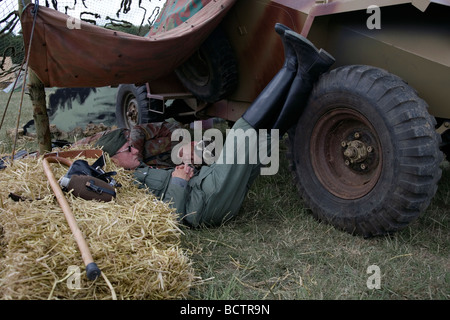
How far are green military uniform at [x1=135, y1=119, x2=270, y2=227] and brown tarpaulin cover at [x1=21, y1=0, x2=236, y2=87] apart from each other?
41.0 inches

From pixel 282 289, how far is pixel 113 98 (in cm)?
594

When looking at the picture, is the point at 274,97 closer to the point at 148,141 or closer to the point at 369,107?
the point at 369,107

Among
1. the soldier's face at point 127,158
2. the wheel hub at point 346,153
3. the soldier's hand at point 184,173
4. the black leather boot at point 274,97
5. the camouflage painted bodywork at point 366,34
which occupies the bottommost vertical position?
the soldier's face at point 127,158

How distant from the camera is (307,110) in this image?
3.34m

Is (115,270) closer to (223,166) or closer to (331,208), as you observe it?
(223,166)

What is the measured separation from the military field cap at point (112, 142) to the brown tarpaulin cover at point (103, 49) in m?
0.50

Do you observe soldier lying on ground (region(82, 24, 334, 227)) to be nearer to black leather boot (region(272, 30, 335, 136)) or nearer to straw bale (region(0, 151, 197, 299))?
black leather boot (region(272, 30, 335, 136))

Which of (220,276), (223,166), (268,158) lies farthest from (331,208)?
(220,276)

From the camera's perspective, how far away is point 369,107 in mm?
2922

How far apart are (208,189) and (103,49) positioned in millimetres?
1465

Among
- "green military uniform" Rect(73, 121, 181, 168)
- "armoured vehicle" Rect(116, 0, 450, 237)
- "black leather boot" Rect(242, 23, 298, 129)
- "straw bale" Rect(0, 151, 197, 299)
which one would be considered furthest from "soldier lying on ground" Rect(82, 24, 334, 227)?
"green military uniform" Rect(73, 121, 181, 168)

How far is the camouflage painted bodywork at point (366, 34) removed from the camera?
2.79 metres

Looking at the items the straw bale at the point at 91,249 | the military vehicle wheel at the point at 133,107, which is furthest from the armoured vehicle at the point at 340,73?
the military vehicle wheel at the point at 133,107

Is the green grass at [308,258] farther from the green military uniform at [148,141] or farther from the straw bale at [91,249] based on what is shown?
the green military uniform at [148,141]
